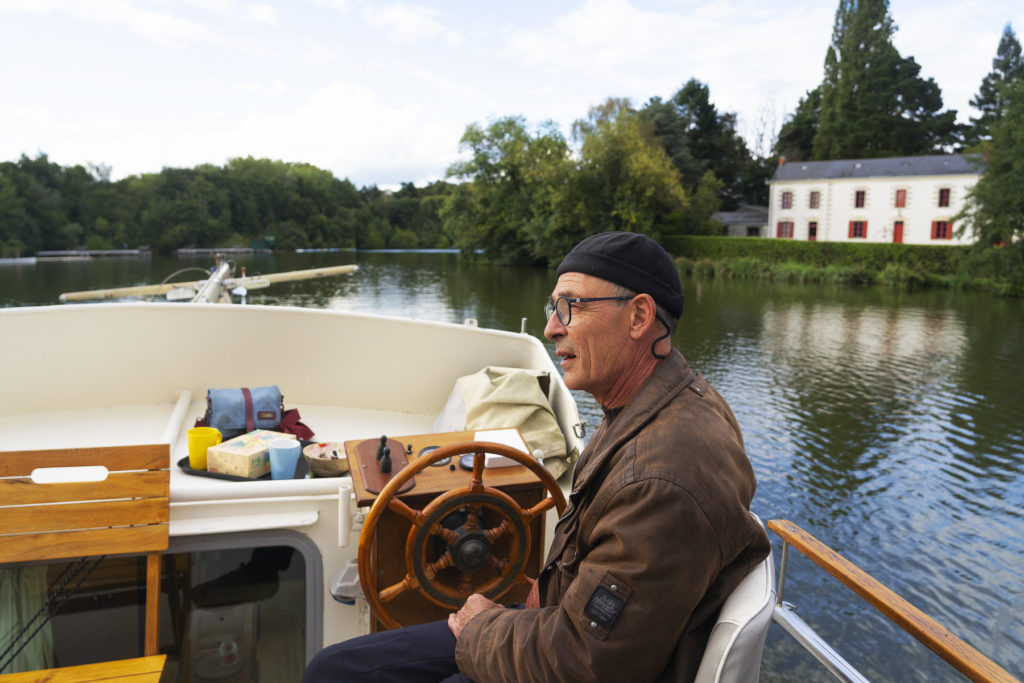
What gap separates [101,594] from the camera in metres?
2.21

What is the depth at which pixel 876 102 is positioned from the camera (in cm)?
5119

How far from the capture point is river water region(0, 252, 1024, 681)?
4.68 meters

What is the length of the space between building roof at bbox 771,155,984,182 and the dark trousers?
4421cm

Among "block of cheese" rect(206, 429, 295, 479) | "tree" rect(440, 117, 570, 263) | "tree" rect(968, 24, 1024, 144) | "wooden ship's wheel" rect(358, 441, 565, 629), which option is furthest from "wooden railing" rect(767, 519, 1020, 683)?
"tree" rect(968, 24, 1024, 144)

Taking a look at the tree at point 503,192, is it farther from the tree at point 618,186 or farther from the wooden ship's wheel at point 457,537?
the wooden ship's wheel at point 457,537

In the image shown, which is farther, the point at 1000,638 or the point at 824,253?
the point at 824,253

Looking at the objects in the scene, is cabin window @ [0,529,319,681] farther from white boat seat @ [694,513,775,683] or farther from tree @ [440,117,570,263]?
tree @ [440,117,570,263]

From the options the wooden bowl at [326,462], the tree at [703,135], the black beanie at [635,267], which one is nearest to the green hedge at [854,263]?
the tree at [703,135]

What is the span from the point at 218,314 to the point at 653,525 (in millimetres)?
3504

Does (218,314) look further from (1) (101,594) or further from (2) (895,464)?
(2) (895,464)

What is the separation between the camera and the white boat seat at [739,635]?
3.59 feet

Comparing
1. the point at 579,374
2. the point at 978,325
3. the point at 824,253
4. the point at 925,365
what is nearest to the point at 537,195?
the point at 824,253

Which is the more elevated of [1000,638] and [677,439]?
[677,439]

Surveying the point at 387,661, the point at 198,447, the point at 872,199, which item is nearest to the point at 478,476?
the point at 387,661
